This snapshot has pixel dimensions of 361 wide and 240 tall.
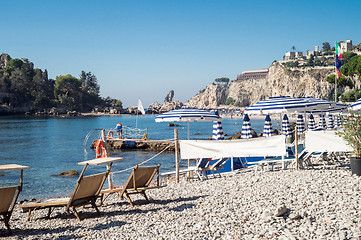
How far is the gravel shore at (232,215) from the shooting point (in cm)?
515

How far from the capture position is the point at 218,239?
5.02 meters

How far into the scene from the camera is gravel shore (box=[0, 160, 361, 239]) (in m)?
5.15

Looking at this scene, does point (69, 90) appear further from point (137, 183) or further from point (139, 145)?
point (137, 183)

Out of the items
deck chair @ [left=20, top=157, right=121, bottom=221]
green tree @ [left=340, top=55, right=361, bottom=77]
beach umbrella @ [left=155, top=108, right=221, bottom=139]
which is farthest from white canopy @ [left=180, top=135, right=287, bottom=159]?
green tree @ [left=340, top=55, right=361, bottom=77]

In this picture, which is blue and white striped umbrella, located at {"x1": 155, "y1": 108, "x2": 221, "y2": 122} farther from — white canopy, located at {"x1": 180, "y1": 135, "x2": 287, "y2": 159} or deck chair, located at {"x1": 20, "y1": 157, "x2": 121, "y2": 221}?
deck chair, located at {"x1": 20, "y1": 157, "x2": 121, "y2": 221}

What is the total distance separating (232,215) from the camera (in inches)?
237

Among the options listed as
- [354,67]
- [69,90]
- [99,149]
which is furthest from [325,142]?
[69,90]

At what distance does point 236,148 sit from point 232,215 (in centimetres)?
454

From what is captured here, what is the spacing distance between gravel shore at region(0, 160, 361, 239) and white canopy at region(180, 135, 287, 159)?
1563 millimetres

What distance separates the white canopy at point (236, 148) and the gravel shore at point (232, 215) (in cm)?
156

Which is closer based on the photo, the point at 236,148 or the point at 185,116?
the point at 236,148

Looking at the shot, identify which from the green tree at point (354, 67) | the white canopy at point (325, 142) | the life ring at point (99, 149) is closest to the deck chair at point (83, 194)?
the life ring at point (99, 149)

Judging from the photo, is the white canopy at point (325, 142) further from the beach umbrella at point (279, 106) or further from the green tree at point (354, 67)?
the green tree at point (354, 67)

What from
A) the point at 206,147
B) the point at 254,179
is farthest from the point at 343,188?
the point at 206,147
